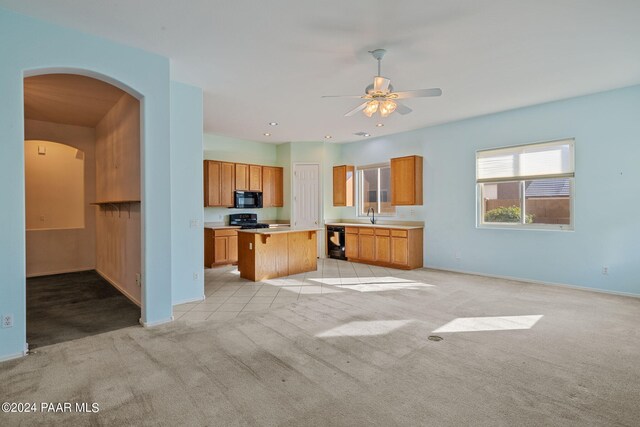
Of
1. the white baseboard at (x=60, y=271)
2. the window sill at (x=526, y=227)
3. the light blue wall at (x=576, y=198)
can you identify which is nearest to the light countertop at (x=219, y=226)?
the white baseboard at (x=60, y=271)

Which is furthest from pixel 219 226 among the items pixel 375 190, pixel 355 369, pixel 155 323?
pixel 355 369

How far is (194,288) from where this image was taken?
14.5 ft

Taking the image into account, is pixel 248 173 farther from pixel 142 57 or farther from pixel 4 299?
pixel 4 299

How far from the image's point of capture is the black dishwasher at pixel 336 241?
26.3ft

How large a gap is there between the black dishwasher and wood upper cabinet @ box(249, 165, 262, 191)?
81.5 inches

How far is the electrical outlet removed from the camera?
2.72m

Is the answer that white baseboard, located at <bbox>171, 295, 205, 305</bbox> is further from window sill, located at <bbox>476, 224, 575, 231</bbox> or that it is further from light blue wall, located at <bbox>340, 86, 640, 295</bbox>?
window sill, located at <bbox>476, 224, 575, 231</bbox>

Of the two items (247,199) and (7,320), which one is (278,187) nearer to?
(247,199)

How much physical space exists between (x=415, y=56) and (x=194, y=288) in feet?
13.3

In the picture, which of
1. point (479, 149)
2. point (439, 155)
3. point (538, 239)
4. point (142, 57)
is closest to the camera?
point (142, 57)

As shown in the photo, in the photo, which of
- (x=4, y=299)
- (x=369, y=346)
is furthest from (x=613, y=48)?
(x=4, y=299)

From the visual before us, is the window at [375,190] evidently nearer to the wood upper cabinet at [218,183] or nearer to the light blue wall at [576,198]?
the light blue wall at [576,198]

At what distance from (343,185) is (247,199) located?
243 cm

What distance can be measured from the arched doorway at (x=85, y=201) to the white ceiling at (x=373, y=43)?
117cm
